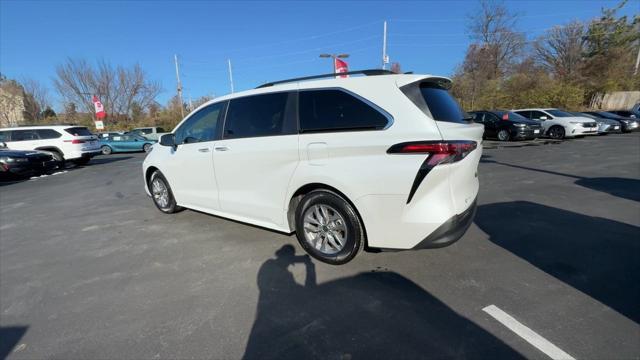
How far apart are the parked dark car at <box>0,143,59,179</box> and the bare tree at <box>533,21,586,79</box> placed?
4188 centimetres

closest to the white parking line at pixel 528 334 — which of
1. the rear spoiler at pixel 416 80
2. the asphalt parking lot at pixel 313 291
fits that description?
the asphalt parking lot at pixel 313 291

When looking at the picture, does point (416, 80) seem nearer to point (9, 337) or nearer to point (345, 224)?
point (345, 224)

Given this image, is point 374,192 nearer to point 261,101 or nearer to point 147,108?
point 261,101

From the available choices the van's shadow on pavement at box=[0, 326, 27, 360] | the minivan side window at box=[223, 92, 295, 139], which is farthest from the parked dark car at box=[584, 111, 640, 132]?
the van's shadow on pavement at box=[0, 326, 27, 360]

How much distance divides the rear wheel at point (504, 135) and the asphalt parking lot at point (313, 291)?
37.9 feet

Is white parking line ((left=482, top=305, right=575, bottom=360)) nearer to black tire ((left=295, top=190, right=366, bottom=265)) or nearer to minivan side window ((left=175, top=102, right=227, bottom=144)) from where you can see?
black tire ((left=295, top=190, right=366, bottom=265))

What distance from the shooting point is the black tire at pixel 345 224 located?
289 cm

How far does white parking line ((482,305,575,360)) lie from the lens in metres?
1.90

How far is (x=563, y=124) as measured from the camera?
14.8 meters

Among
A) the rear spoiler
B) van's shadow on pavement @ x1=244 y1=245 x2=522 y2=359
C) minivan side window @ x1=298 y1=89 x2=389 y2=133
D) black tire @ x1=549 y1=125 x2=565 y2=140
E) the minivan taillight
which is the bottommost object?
van's shadow on pavement @ x1=244 y1=245 x2=522 y2=359

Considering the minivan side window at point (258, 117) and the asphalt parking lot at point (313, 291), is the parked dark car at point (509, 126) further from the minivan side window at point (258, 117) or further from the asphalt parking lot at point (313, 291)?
the minivan side window at point (258, 117)

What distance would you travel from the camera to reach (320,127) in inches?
118

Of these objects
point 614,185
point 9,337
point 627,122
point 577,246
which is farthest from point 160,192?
point 627,122

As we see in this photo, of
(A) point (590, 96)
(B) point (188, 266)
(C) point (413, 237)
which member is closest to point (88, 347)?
(B) point (188, 266)
